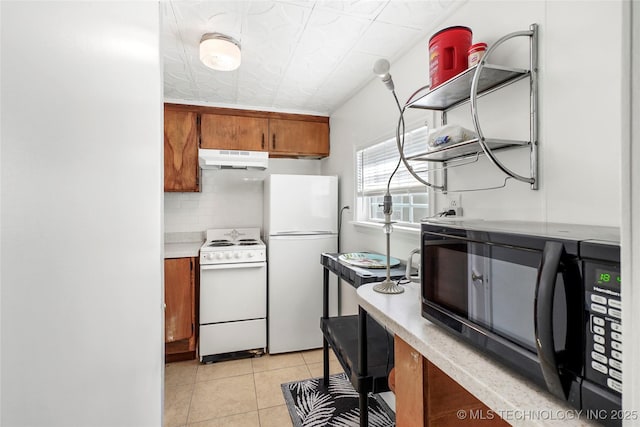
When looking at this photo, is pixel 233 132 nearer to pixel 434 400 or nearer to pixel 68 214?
pixel 434 400

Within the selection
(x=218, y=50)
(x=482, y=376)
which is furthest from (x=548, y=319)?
(x=218, y=50)

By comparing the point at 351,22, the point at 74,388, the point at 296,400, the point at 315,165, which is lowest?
the point at 296,400

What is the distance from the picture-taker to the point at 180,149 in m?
2.78

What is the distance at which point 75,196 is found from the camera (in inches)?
9.9

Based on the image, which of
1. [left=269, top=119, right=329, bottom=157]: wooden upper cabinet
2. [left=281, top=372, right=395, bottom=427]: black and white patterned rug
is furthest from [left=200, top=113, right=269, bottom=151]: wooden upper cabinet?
[left=281, top=372, right=395, bottom=427]: black and white patterned rug

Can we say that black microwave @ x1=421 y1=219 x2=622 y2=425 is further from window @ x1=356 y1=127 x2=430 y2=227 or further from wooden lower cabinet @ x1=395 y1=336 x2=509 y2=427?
window @ x1=356 y1=127 x2=430 y2=227

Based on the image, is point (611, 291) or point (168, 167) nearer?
point (611, 291)

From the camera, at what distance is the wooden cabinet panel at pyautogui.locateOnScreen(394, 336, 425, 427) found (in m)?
0.88

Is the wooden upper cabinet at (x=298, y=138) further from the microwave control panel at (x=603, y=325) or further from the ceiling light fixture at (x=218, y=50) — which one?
the microwave control panel at (x=603, y=325)

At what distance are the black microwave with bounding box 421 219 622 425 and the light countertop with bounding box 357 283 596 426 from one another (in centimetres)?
3

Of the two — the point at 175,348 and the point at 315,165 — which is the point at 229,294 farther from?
the point at 315,165

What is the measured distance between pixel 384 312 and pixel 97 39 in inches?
41.1

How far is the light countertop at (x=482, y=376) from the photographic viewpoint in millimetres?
550

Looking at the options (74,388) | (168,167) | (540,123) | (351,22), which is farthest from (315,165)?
(74,388)
